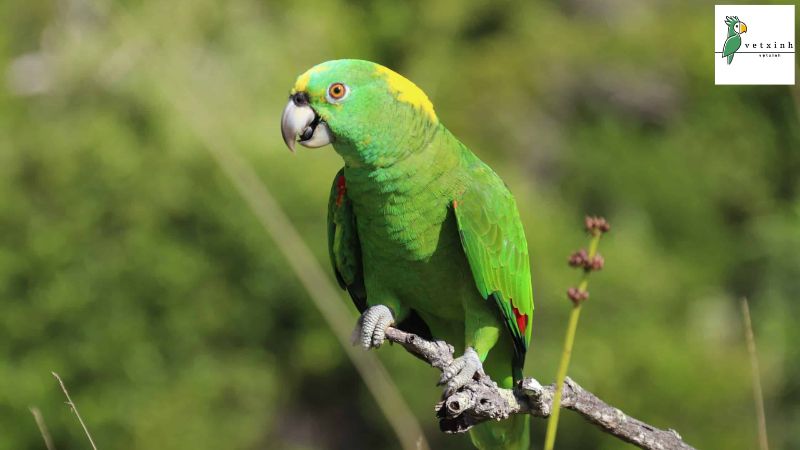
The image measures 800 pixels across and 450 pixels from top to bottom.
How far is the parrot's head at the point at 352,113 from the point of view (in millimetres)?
2703

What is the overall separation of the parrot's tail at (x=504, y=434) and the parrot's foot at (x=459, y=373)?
41 centimetres

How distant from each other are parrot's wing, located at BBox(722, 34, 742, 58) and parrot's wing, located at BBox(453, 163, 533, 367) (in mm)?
2417

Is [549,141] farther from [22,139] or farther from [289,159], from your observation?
[22,139]

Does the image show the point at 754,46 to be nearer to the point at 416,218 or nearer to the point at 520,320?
the point at 520,320

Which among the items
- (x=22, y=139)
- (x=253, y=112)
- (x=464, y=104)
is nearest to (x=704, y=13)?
(x=464, y=104)

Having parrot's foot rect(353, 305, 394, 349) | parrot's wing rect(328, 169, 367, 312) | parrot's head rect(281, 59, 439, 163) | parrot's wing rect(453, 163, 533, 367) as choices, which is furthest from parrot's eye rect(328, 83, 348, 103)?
parrot's foot rect(353, 305, 394, 349)

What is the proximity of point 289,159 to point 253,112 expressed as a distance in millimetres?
886

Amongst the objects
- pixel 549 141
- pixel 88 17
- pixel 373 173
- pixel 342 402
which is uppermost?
pixel 88 17

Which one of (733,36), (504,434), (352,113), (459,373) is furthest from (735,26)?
(459,373)

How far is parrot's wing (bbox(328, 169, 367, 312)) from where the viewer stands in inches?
119

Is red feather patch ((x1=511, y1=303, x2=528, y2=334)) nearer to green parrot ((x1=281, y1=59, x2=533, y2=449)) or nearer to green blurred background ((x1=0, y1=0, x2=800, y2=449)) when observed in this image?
green parrot ((x1=281, y1=59, x2=533, y2=449))

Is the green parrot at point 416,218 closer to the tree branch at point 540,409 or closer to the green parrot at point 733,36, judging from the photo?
the tree branch at point 540,409

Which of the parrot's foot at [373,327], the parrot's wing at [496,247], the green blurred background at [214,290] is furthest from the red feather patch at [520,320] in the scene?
the green blurred background at [214,290]

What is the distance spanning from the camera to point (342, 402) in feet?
23.9
